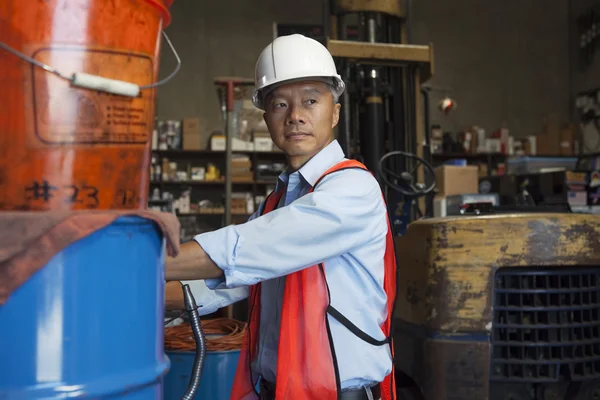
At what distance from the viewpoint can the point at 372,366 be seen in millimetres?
1673

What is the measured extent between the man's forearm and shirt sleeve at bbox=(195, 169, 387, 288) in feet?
0.05

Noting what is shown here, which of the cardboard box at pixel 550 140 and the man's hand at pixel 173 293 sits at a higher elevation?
the cardboard box at pixel 550 140

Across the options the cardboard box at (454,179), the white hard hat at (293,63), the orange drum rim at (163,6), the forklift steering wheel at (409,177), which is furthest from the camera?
the cardboard box at (454,179)

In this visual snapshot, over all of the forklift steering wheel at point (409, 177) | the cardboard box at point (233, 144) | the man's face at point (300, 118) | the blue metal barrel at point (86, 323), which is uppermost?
the cardboard box at point (233, 144)

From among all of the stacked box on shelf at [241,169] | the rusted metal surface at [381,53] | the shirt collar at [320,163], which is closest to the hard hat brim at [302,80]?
the shirt collar at [320,163]

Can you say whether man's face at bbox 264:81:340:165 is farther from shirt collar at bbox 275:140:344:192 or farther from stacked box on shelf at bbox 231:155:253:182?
stacked box on shelf at bbox 231:155:253:182

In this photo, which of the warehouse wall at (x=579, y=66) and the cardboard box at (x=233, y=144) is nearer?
the cardboard box at (x=233, y=144)

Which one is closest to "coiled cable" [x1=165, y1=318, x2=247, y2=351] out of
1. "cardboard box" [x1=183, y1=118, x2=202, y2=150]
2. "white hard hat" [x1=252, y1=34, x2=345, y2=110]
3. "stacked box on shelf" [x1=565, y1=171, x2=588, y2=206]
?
"white hard hat" [x1=252, y1=34, x2=345, y2=110]

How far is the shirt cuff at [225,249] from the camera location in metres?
1.34

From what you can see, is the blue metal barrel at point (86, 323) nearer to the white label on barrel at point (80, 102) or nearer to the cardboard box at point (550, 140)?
the white label on barrel at point (80, 102)

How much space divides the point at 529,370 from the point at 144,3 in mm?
1935

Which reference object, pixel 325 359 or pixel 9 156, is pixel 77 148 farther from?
pixel 325 359

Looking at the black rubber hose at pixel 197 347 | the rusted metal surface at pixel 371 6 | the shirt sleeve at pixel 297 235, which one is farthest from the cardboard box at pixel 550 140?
the black rubber hose at pixel 197 347

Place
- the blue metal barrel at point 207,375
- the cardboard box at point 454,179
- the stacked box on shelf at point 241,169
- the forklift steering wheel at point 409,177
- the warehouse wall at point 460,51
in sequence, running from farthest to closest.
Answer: the warehouse wall at point 460,51
the stacked box on shelf at point 241,169
the cardboard box at point 454,179
the forklift steering wheel at point 409,177
the blue metal barrel at point 207,375
